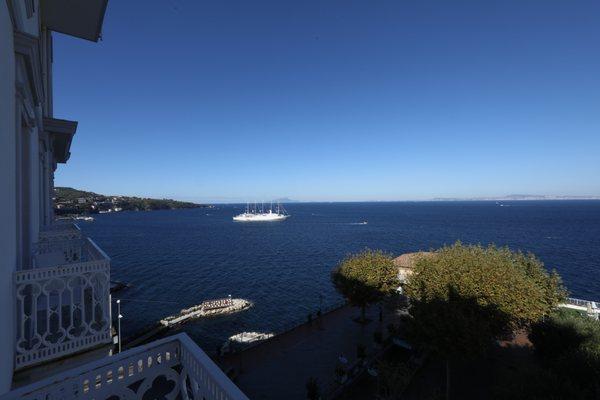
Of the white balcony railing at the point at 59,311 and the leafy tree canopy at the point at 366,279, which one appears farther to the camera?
the leafy tree canopy at the point at 366,279

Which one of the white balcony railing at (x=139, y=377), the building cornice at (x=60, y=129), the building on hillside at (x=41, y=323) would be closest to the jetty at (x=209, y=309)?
the building cornice at (x=60, y=129)

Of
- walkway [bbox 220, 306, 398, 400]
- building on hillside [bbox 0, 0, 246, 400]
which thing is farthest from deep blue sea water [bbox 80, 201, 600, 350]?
building on hillside [bbox 0, 0, 246, 400]

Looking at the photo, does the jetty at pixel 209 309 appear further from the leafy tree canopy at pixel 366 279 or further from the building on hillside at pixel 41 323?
the building on hillside at pixel 41 323

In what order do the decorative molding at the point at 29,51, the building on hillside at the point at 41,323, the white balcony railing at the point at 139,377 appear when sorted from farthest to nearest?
Result: the decorative molding at the point at 29,51 < the building on hillside at the point at 41,323 < the white balcony railing at the point at 139,377

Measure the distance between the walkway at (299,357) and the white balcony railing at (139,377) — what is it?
42.1ft

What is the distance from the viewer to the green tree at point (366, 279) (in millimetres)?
20469

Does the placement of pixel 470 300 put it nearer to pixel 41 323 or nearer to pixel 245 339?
pixel 245 339

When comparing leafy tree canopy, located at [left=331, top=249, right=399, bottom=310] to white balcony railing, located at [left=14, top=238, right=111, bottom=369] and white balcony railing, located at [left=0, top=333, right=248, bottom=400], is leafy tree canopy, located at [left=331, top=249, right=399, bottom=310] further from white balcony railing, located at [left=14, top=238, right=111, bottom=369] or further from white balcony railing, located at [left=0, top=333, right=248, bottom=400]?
white balcony railing, located at [left=0, top=333, right=248, bottom=400]

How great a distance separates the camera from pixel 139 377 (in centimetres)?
310

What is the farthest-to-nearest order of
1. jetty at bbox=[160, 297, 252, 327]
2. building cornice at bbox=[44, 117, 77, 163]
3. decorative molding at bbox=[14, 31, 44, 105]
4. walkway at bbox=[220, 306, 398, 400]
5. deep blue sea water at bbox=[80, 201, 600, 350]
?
deep blue sea water at bbox=[80, 201, 600, 350] → jetty at bbox=[160, 297, 252, 327] → walkway at bbox=[220, 306, 398, 400] → building cornice at bbox=[44, 117, 77, 163] → decorative molding at bbox=[14, 31, 44, 105]

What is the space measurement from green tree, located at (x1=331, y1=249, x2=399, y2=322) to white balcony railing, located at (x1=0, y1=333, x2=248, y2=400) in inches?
723

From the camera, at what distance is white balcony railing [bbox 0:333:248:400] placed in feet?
8.45

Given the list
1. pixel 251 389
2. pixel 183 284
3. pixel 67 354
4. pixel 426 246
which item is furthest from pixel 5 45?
pixel 426 246

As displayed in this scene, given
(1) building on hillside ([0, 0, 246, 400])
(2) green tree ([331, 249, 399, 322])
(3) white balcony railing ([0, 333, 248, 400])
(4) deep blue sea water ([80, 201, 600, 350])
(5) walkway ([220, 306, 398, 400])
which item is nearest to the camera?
(3) white balcony railing ([0, 333, 248, 400])
